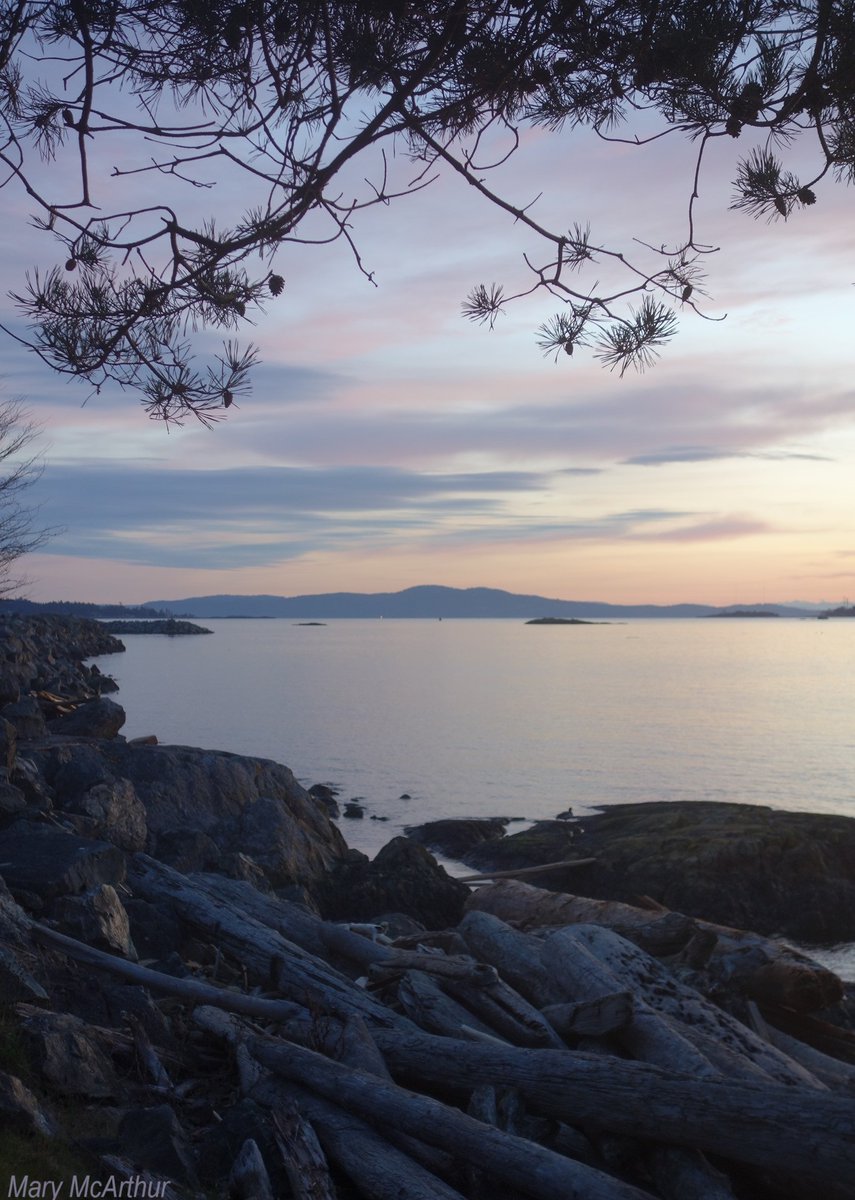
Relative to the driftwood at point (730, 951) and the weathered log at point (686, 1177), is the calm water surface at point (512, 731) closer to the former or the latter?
the driftwood at point (730, 951)

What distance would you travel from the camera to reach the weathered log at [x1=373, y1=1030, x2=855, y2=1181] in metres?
4.80

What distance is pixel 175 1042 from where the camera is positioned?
659 cm

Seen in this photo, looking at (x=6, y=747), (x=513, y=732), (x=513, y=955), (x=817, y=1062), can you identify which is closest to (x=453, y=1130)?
(x=513, y=955)

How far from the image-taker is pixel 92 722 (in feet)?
63.4

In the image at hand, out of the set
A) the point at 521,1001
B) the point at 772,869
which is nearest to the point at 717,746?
the point at 772,869

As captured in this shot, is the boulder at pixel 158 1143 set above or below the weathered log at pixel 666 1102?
below

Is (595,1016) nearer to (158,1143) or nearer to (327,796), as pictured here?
(158,1143)

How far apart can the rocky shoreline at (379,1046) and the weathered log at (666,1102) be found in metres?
0.01

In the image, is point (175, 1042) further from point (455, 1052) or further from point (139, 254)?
point (139, 254)

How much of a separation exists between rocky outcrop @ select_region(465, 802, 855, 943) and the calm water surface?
6304 millimetres

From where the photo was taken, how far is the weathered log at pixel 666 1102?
189 inches

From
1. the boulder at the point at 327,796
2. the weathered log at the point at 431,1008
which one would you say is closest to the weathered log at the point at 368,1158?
the weathered log at the point at 431,1008

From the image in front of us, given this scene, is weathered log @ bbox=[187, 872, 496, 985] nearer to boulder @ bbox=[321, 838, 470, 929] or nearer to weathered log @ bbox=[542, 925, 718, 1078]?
weathered log @ bbox=[542, 925, 718, 1078]

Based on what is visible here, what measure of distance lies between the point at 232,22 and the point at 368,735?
139 feet
